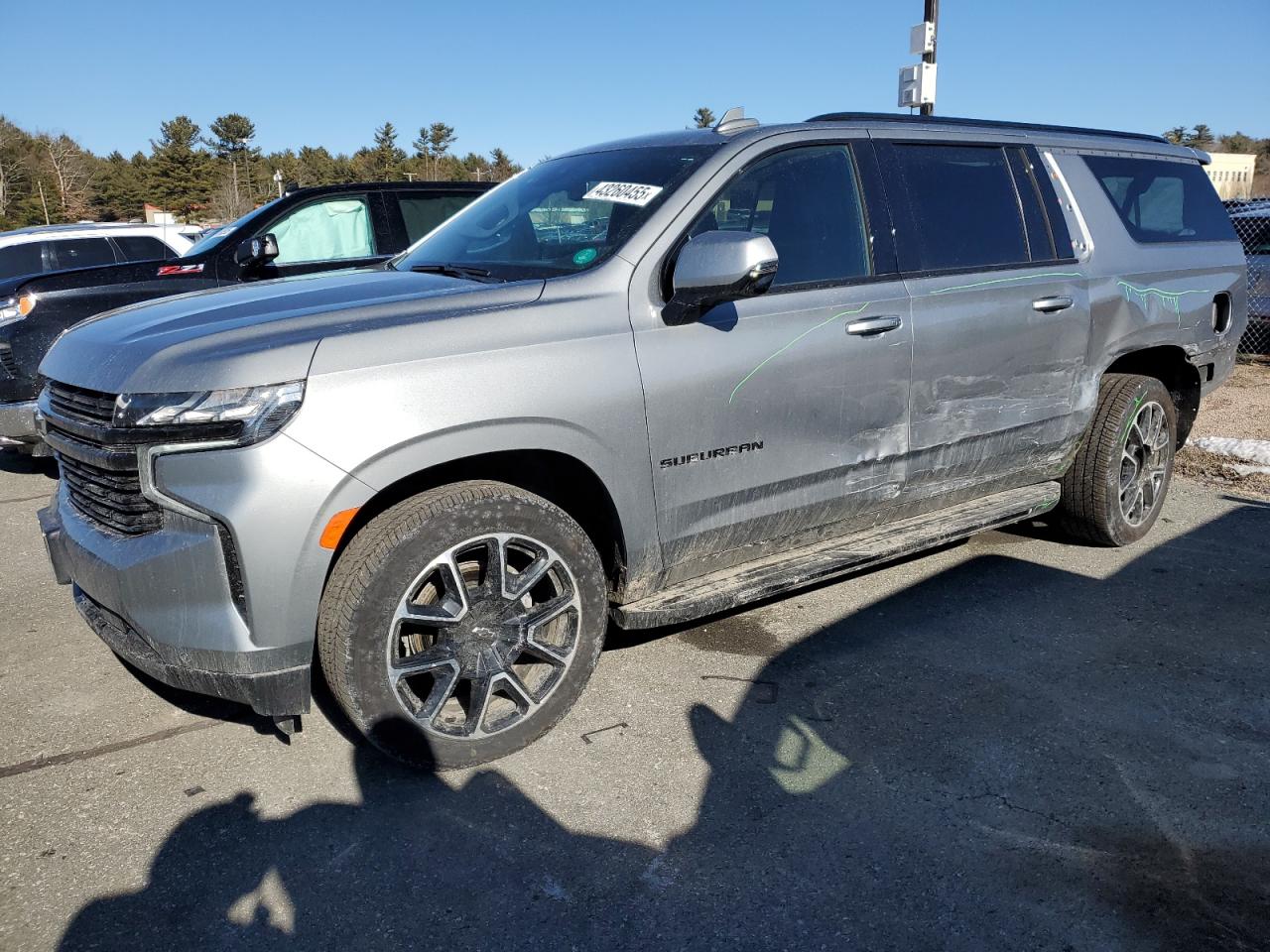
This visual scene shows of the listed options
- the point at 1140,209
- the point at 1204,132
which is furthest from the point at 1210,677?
the point at 1204,132

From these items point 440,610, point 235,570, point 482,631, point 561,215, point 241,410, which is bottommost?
point 482,631

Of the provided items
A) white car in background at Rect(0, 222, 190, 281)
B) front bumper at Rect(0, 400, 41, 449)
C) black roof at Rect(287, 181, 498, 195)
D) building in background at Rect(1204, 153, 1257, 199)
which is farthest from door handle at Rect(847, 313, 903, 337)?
building in background at Rect(1204, 153, 1257, 199)

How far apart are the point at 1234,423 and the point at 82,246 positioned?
10.9 meters

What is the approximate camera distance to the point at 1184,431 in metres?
5.54

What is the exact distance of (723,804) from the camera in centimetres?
292

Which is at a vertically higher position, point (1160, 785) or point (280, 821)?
point (280, 821)

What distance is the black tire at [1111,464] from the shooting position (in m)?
4.80

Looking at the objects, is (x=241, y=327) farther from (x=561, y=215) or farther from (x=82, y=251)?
(x=82, y=251)

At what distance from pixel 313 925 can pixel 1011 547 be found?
401 cm

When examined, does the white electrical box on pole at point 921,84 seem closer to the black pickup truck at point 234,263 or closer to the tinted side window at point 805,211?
the black pickup truck at point 234,263

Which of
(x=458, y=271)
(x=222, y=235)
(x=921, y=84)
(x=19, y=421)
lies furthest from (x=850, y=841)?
(x=921, y=84)

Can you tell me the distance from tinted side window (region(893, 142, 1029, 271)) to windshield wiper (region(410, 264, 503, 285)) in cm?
165

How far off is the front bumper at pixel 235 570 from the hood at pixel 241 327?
0.22 m

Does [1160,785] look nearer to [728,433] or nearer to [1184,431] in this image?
[728,433]
